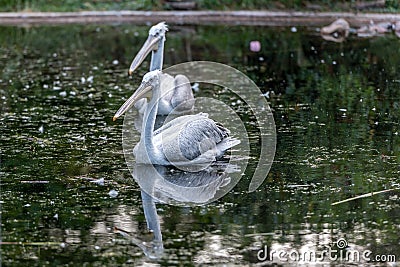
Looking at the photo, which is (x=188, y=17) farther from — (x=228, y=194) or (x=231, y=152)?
(x=228, y=194)

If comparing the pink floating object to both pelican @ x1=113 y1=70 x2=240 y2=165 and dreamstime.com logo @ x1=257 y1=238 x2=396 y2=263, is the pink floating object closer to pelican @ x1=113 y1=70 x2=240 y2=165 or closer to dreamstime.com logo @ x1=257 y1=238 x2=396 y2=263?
Result: pelican @ x1=113 y1=70 x2=240 y2=165

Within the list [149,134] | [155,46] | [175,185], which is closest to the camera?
[175,185]

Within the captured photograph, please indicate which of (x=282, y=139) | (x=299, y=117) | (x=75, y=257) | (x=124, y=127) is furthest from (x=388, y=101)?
(x=75, y=257)

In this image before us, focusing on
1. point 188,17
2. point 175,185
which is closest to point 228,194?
point 175,185

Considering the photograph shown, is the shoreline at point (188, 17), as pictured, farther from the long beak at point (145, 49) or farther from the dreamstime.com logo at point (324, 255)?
the dreamstime.com logo at point (324, 255)

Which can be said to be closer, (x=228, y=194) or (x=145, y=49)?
(x=228, y=194)

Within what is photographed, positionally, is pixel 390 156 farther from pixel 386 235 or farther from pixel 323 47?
pixel 323 47

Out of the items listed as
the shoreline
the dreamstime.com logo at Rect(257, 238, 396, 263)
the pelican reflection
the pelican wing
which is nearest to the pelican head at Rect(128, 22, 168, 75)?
the pelican wing

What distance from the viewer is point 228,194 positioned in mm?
6367

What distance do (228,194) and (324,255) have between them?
127 cm

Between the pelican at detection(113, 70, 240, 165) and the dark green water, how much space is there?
0.26 metres

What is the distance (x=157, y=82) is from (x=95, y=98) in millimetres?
2694

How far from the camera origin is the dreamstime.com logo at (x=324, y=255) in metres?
5.14

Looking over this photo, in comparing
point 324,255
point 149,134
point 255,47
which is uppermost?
point 149,134
